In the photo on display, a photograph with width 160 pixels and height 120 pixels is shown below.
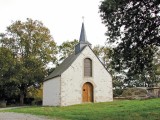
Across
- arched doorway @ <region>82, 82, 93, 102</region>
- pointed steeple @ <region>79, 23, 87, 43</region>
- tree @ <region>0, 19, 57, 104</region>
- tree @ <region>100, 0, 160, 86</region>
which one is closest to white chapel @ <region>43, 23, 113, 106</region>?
arched doorway @ <region>82, 82, 93, 102</region>

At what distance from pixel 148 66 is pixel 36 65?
36.5 meters

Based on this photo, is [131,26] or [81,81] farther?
[81,81]

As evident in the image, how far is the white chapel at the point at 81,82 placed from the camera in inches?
1608

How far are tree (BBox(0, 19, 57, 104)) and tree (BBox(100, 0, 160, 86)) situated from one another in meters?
36.4

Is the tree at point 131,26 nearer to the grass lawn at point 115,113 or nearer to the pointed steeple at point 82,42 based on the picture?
the grass lawn at point 115,113

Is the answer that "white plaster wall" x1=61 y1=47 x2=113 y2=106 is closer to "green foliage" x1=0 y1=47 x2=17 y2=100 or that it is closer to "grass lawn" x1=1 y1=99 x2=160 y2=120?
"grass lawn" x1=1 y1=99 x2=160 y2=120

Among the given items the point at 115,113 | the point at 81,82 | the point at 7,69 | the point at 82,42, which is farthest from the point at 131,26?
the point at 7,69

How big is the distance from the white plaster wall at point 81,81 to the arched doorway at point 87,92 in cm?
57

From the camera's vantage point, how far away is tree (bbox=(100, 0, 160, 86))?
1752cm

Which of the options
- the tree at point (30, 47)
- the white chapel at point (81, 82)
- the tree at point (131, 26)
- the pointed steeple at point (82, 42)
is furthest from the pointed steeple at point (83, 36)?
the tree at point (131, 26)

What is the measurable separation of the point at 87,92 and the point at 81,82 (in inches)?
66.6

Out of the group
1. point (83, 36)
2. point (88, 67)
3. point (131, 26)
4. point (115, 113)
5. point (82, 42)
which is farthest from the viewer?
point (83, 36)

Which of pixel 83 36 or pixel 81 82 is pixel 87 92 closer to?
pixel 81 82

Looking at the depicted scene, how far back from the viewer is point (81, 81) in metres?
42.1
